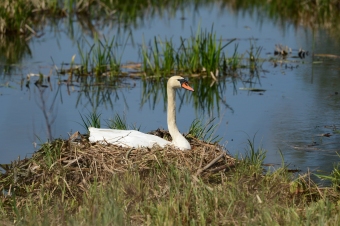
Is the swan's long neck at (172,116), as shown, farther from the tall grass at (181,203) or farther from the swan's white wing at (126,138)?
the tall grass at (181,203)

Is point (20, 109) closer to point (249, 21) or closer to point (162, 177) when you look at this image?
point (162, 177)

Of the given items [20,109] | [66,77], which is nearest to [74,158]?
[20,109]

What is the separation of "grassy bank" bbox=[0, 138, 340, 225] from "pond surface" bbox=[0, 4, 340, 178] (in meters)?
0.47

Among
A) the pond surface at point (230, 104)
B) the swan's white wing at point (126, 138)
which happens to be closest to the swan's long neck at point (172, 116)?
the swan's white wing at point (126, 138)

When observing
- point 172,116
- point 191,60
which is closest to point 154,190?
point 172,116

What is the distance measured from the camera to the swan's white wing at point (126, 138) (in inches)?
260

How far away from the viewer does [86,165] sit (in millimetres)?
6285

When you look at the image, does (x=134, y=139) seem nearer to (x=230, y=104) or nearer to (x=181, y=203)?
(x=181, y=203)

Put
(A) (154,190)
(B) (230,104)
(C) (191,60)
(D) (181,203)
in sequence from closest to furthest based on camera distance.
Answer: (D) (181,203), (A) (154,190), (B) (230,104), (C) (191,60)

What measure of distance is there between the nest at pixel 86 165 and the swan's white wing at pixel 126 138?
0.09 metres

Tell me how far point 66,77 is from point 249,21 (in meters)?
5.99

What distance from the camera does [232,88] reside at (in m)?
11.0

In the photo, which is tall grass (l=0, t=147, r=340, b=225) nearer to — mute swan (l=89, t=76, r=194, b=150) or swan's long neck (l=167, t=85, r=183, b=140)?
mute swan (l=89, t=76, r=194, b=150)

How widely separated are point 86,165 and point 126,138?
0.53 metres
